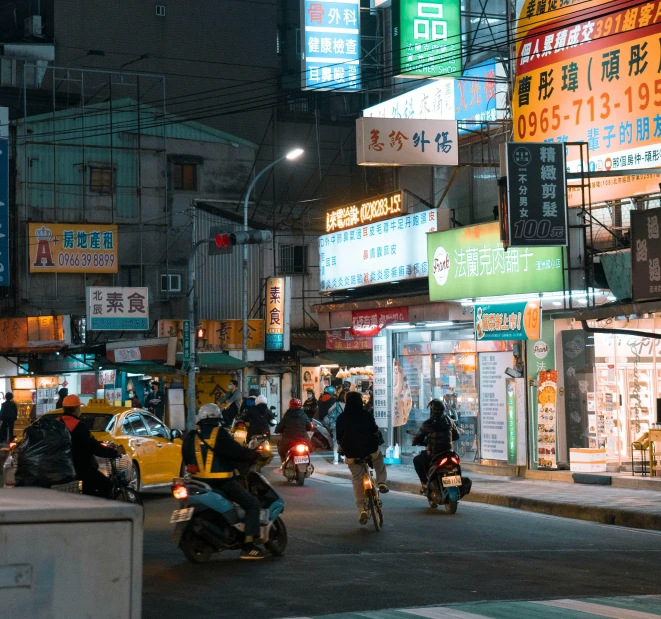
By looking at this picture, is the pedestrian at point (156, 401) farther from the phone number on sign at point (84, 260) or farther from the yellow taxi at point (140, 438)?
the yellow taxi at point (140, 438)

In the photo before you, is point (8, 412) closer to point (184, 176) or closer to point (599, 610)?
point (184, 176)

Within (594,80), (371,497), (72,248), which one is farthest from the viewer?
(72,248)

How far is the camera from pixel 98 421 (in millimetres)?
18484

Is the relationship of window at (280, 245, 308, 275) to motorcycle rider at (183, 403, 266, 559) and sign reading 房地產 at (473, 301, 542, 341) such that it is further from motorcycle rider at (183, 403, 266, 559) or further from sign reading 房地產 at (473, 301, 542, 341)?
motorcycle rider at (183, 403, 266, 559)

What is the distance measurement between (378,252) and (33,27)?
27150mm

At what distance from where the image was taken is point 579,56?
19.6 meters

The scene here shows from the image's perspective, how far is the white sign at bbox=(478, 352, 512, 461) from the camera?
2242 centimetres

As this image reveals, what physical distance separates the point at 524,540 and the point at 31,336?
28.7 metres

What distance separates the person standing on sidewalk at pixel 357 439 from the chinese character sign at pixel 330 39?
1254 centimetres

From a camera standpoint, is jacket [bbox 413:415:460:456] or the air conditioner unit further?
the air conditioner unit

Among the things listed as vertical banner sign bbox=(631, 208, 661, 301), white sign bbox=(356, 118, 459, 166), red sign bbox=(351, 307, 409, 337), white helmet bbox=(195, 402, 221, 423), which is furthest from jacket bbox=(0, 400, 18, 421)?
white helmet bbox=(195, 402, 221, 423)

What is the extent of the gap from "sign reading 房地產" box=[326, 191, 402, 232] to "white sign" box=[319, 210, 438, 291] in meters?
0.19

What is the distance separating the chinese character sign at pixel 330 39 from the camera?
2544 cm

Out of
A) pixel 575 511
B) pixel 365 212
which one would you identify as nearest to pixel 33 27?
pixel 365 212
